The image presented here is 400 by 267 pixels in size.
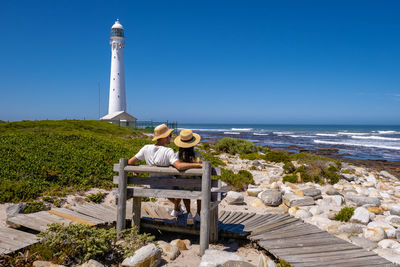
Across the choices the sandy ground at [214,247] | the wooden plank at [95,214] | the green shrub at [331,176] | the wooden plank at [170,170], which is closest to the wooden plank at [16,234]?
A: the wooden plank at [95,214]

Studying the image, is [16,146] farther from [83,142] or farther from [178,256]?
[178,256]

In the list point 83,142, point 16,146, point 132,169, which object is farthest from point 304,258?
point 83,142

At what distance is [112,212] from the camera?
6027 mm

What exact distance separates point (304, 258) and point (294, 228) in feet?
3.65

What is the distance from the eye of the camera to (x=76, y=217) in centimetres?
548

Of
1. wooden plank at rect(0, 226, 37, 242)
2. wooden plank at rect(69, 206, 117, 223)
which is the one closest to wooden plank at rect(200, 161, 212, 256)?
wooden plank at rect(69, 206, 117, 223)

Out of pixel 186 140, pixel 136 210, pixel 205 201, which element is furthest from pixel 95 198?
pixel 205 201

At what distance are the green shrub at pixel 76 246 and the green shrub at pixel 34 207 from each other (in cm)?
191

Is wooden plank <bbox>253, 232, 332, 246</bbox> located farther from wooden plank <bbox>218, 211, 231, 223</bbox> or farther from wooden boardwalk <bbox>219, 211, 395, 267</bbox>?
wooden plank <bbox>218, 211, 231, 223</bbox>

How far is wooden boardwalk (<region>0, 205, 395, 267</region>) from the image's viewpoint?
14.1ft

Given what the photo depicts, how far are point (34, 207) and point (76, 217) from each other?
1288 mm

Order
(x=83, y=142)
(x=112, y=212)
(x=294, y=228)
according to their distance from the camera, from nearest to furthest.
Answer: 1. (x=294, y=228)
2. (x=112, y=212)
3. (x=83, y=142)

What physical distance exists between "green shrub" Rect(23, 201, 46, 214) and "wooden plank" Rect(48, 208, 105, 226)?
2.27 feet

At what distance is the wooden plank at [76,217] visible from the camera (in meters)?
5.30
